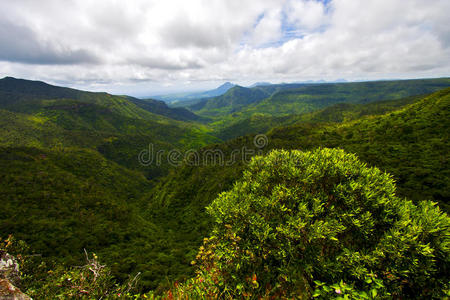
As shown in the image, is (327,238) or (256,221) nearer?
(327,238)

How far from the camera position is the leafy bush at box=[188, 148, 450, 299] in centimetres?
656

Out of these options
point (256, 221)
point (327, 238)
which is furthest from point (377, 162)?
point (256, 221)

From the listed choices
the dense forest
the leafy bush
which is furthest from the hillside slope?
the leafy bush

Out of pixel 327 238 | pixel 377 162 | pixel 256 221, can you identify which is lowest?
pixel 377 162

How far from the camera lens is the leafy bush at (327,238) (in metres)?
6.56

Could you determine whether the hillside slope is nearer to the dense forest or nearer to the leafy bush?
the dense forest

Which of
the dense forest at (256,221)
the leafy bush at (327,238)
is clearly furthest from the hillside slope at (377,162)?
the leafy bush at (327,238)

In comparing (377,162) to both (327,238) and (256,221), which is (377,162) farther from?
(256,221)

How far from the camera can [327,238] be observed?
8383mm

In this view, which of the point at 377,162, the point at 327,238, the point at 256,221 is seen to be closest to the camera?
the point at 327,238

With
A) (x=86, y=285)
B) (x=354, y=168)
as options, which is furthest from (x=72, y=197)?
(x=354, y=168)

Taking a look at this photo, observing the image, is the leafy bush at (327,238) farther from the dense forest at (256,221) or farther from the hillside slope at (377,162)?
the hillside slope at (377,162)

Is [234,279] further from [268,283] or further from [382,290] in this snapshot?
[382,290]

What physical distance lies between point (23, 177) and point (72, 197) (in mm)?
22351
